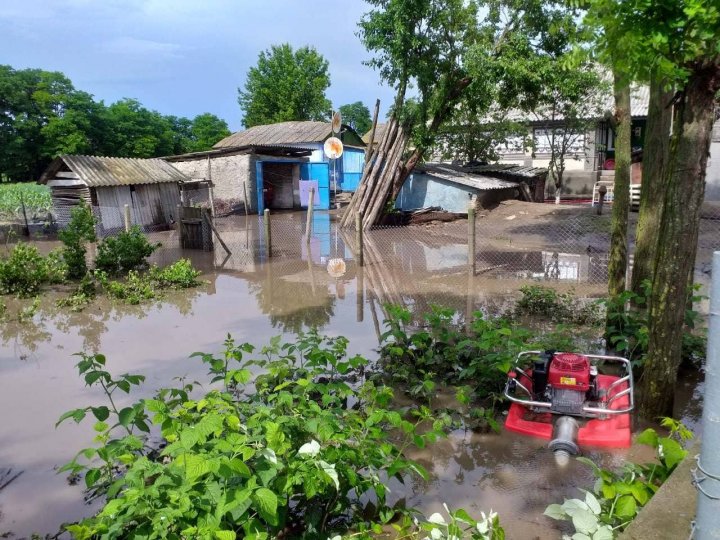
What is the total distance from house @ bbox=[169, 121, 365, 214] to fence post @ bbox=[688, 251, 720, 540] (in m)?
23.1

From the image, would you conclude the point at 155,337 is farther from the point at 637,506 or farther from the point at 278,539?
the point at 637,506

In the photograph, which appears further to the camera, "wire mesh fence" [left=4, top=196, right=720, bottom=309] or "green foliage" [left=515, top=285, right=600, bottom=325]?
"wire mesh fence" [left=4, top=196, right=720, bottom=309]

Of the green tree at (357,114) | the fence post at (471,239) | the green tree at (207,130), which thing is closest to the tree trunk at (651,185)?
the fence post at (471,239)

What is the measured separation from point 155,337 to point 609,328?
20.7ft

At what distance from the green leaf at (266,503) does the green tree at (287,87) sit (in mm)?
45294

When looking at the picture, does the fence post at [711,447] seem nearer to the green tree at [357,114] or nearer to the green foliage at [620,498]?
the green foliage at [620,498]

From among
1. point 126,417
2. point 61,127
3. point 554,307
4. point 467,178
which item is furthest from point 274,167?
point 126,417

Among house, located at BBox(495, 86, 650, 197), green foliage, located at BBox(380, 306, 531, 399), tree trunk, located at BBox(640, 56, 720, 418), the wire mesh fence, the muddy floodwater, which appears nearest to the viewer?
tree trunk, located at BBox(640, 56, 720, 418)

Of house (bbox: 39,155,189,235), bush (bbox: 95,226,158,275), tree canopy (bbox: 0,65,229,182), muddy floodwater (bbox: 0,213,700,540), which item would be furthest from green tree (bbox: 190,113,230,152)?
bush (bbox: 95,226,158,275)

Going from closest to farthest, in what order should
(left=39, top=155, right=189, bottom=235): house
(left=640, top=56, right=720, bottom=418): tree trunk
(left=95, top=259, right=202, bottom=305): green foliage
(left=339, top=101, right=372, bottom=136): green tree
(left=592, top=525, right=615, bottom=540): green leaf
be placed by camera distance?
(left=592, top=525, right=615, bottom=540): green leaf → (left=640, top=56, right=720, bottom=418): tree trunk → (left=95, top=259, right=202, bottom=305): green foliage → (left=39, top=155, right=189, bottom=235): house → (left=339, top=101, right=372, bottom=136): green tree

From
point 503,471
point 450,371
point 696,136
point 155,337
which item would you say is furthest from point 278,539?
point 155,337

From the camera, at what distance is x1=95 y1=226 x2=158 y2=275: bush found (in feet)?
39.1

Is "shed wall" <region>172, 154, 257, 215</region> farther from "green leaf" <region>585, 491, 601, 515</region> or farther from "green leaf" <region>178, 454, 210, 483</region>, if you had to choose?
"green leaf" <region>585, 491, 601, 515</region>

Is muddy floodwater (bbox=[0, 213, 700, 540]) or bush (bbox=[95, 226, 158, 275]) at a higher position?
bush (bbox=[95, 226, 158, 275])
